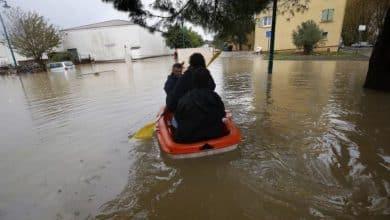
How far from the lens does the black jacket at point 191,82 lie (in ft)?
10.7

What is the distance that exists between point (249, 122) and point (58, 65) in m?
22.5

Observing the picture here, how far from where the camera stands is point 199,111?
10.5 ft

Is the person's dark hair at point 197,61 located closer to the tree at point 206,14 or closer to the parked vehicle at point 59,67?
the tree at point 206,14

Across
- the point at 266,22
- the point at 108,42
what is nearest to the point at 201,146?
the point at 266,22

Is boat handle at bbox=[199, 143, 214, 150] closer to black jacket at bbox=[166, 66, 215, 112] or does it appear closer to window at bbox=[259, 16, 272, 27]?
black jacket at bbox=[166, 66, 215, 112]

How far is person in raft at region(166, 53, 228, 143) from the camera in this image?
126 inches

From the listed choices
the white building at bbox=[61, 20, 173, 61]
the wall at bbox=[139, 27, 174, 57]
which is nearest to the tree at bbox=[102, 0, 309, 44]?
the wall at bbox=[139, 27, 174, 57]

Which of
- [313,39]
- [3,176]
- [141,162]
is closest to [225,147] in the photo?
[141,162]

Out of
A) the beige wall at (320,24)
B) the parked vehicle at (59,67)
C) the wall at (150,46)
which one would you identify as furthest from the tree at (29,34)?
the beige wall at (320,24)

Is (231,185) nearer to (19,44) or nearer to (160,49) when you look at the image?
(19,44)

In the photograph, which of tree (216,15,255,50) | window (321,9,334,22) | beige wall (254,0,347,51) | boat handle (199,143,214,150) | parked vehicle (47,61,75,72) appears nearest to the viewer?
boat handle (199,143,214,150)

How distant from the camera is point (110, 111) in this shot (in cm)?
673

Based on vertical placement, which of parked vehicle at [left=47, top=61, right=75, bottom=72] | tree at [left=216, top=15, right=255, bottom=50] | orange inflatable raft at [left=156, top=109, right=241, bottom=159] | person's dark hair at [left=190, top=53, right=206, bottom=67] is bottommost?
parked vehicle at [left=47, top=61, right=75, bottom=72]

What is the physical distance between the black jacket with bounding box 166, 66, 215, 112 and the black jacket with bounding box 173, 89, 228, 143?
0.11m
